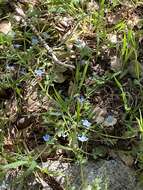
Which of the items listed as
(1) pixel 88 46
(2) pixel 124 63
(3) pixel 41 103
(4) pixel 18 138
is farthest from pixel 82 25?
(4) pixel 18 138

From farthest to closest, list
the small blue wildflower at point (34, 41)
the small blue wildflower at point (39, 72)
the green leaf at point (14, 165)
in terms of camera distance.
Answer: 1. the small blue wildflower at point (34, 41)
2. the small blue wildflower at point (39, 72)
3. the green leaf at point (14, 165)

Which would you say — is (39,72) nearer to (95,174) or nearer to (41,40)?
(41,40)

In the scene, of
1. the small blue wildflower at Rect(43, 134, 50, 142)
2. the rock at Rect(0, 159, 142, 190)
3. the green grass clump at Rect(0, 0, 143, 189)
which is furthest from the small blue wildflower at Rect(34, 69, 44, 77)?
the rock at Rect(0, 159, 142, 190)

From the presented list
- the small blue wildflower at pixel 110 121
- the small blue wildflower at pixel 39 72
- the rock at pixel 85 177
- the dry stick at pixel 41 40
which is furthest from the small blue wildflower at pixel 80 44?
the rock at pixel 85 177

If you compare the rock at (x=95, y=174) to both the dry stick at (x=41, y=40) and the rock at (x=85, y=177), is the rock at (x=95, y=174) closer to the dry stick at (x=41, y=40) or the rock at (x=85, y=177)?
the rock at (x=85, y=177)

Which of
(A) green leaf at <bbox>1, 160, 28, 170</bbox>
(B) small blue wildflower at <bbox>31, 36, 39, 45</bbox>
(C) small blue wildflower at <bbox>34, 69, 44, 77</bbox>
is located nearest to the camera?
(A) green leaf at <bbox>1, 160, 28, 170</bbox>

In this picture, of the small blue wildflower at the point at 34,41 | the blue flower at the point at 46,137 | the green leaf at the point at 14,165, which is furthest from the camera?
the small blue wildflower at the point at 34,41

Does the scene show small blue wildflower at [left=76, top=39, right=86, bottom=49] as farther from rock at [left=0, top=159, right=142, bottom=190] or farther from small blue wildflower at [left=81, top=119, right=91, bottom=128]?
rock at [left=0, top=159, right=142, bottom=190]

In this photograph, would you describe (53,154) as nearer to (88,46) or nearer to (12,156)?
(12,156)
